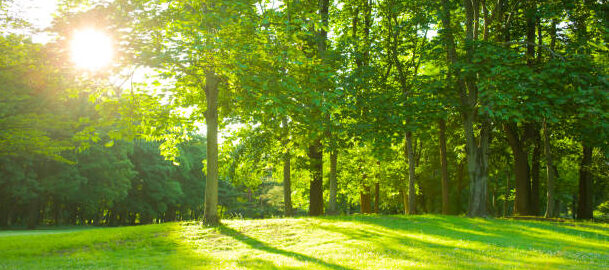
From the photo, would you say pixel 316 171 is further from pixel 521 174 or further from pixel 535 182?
pixel 535 182

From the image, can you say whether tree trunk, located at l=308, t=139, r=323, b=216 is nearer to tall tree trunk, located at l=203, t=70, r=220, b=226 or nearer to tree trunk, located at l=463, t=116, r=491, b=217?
tall tree trunk, located at l=203, t=70, r=220, b=226

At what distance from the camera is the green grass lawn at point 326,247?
11991mm

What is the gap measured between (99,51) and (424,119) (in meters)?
14.6

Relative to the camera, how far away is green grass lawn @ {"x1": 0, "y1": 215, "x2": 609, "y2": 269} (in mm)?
11991

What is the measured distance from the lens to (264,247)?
16062 millimetres

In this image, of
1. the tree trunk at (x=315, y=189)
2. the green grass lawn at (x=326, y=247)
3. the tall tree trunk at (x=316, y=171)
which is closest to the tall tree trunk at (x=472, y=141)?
the green grass lawn at (x=326, y=247)

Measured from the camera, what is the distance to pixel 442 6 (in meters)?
24.4

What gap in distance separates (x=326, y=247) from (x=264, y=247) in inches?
96.6

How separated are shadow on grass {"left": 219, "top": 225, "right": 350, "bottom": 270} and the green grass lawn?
1.1 inches

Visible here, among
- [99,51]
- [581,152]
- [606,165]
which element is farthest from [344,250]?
[581,152]

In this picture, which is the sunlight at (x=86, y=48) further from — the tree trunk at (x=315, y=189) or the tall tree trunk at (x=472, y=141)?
the tall tree trunk at (x=472, y=141)

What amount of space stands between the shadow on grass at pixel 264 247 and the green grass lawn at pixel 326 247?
0.03 metres

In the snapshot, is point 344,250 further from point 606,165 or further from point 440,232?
point 606,165

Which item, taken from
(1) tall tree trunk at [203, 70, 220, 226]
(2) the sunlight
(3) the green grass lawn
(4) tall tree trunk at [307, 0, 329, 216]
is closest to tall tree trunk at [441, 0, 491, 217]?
(3) the green grass lawn
